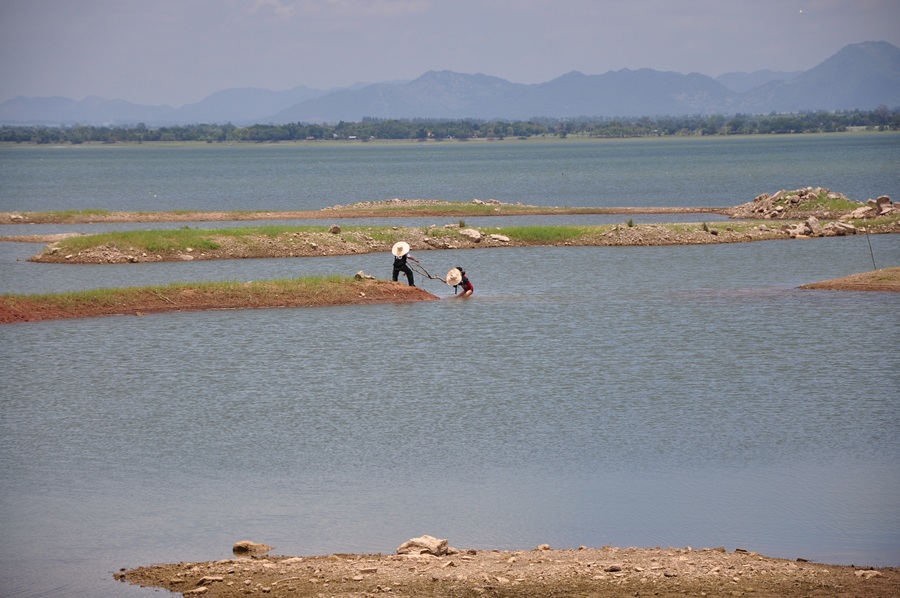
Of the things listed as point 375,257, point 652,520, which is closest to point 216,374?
point 652,520

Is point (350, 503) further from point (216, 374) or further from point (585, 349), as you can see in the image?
point (585, 349)

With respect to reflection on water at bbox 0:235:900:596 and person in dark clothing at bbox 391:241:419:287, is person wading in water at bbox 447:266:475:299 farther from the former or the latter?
person in dark clothing at bbox 391:241:419:287

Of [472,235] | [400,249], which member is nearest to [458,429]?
[400,249]

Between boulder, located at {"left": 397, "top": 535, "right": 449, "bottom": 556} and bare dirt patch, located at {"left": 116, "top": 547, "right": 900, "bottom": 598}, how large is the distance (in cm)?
14

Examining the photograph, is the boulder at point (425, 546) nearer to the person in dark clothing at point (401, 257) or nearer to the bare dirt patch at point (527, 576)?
the bare dirt patch at point (527, 576)

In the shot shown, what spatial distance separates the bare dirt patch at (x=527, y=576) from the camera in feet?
43.3

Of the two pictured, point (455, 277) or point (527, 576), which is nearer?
point (527, 576)

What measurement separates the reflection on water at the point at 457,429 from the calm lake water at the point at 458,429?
2.7 inches

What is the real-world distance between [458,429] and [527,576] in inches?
334

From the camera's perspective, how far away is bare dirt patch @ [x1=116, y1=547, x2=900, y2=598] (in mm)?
13211

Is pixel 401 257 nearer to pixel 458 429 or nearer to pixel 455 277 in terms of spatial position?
pixel 455 277

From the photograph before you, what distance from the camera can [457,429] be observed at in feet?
72.4

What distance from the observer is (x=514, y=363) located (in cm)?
2875

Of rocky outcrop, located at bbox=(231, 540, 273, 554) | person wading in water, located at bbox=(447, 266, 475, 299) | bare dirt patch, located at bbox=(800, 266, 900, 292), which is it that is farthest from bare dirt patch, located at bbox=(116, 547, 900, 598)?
bare dirt patch, located at bbox=(800, 266, 900, 292)
